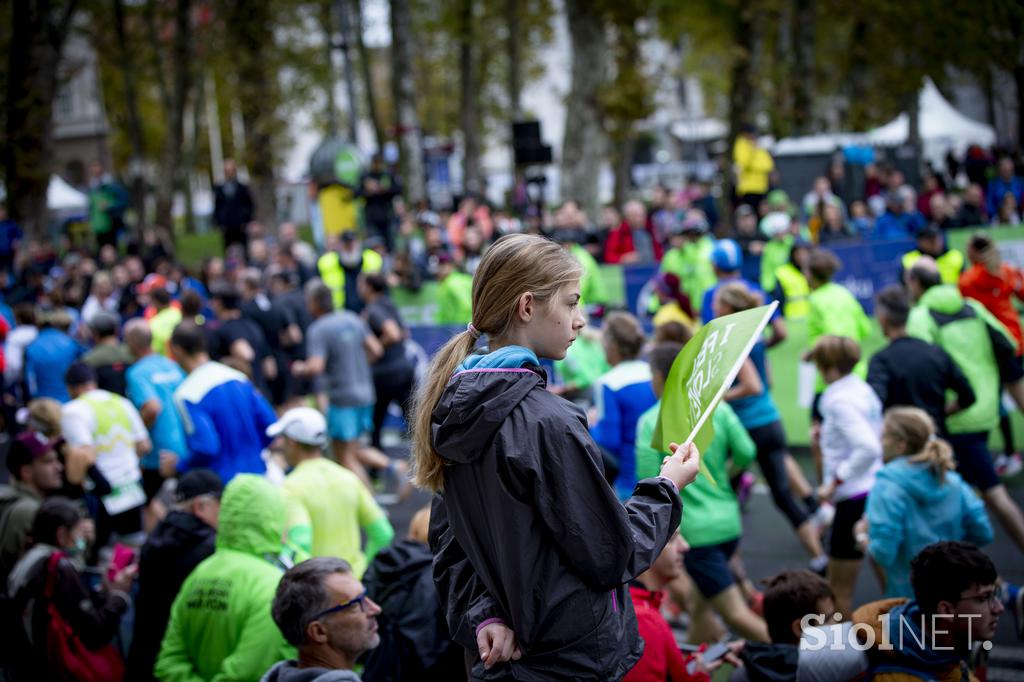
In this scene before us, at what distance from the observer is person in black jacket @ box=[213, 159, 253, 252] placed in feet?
74.1

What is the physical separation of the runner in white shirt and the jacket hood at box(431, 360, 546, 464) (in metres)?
6.09

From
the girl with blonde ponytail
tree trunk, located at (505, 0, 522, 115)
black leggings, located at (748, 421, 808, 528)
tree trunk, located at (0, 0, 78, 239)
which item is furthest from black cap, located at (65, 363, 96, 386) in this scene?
tree trunk, located at (505, 0, 522, 115)

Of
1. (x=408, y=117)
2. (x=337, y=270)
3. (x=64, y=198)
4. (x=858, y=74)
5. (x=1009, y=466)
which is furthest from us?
(x=858, y=74)

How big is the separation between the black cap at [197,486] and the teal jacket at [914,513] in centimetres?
317

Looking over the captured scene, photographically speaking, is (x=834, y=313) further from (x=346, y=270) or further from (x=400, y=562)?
(x=346, y=270)

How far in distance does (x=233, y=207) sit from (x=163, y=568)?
18016 mm

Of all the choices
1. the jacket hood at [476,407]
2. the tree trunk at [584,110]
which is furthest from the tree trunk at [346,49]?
the jacket hood at [476,407]

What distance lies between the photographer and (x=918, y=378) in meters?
7.28

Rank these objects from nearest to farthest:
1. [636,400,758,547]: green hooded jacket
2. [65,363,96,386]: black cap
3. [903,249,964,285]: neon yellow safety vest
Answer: [636,400,758,547]: green hooded jacket
[65,363,96,386]: black cap
[903,249,964,285]: neon yellow safety vest

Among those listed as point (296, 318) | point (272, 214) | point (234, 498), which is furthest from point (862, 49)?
point (234, 498)

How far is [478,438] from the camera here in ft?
8.67

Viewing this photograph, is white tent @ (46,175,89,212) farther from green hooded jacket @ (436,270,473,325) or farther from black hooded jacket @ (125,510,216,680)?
black hooded jacket @ (125,510,216,680)
